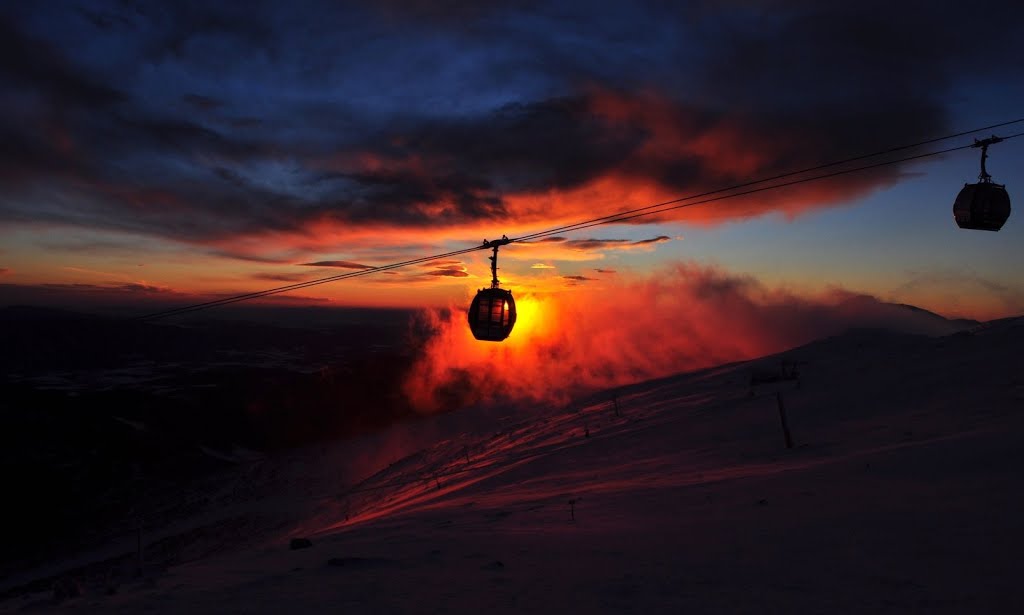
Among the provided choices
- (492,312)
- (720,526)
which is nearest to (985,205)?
(720,526)

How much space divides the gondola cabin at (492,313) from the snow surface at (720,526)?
3.95m

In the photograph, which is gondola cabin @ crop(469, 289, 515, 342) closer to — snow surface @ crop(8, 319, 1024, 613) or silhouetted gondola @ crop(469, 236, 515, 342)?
silhouetted gondola @ crop(469, 236, 515, 342)

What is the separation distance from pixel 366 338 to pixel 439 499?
464ft

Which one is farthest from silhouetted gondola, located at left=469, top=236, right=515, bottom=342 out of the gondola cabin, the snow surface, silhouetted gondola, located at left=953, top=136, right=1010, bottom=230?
silhouetted gondola, located at left=953, top=136, right=1010, bottom=230

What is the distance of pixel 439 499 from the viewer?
15086mm

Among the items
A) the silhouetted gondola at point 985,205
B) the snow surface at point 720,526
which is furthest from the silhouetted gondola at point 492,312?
the silhouetted gondola at point 985,205

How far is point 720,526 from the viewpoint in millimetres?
8078

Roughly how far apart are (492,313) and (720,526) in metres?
7.58

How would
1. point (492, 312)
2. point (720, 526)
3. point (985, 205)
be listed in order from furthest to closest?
point (492, 312) → point (985, 205) → point (720, 526)

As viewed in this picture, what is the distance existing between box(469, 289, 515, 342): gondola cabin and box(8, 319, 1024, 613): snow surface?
3.95 m

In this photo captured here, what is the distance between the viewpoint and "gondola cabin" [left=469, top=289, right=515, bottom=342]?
14.1 metres

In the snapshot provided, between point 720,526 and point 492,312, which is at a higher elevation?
point 492,312

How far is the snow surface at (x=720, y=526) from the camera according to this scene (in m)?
6.11

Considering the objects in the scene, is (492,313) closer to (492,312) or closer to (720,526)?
(492,312)
